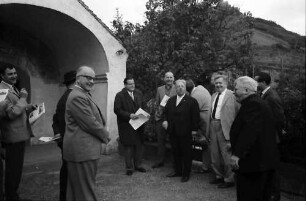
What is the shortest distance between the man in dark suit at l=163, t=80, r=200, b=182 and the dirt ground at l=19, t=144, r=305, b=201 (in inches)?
17.8

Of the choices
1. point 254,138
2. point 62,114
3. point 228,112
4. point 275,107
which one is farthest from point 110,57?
point 254,138

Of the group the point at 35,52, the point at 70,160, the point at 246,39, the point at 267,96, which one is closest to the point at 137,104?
the point at 267,96

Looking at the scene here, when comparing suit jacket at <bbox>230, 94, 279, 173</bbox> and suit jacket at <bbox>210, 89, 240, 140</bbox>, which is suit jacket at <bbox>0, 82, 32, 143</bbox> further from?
suit jacket at <bbox>210, 89, 240, 140</bbox>

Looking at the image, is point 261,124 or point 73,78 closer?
point 261,124

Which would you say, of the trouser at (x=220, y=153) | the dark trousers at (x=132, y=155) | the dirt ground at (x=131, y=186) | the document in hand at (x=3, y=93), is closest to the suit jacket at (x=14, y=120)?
the document in hand at (x=3, y=93)

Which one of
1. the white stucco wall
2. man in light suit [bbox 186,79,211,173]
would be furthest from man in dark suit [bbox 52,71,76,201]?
the white stucco wall

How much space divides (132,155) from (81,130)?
3.27 metres

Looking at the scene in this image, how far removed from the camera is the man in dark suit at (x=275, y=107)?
516 cm

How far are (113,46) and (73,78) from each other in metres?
4.20

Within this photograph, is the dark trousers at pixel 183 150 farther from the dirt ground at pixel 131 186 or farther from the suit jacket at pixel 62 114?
the suit jacket at pixel 62 114

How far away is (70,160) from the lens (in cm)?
393

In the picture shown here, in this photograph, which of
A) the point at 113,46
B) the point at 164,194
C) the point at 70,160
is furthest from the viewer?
the point at 113,46

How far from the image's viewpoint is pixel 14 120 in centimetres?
468

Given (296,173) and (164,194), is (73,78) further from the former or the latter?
(296,173)
